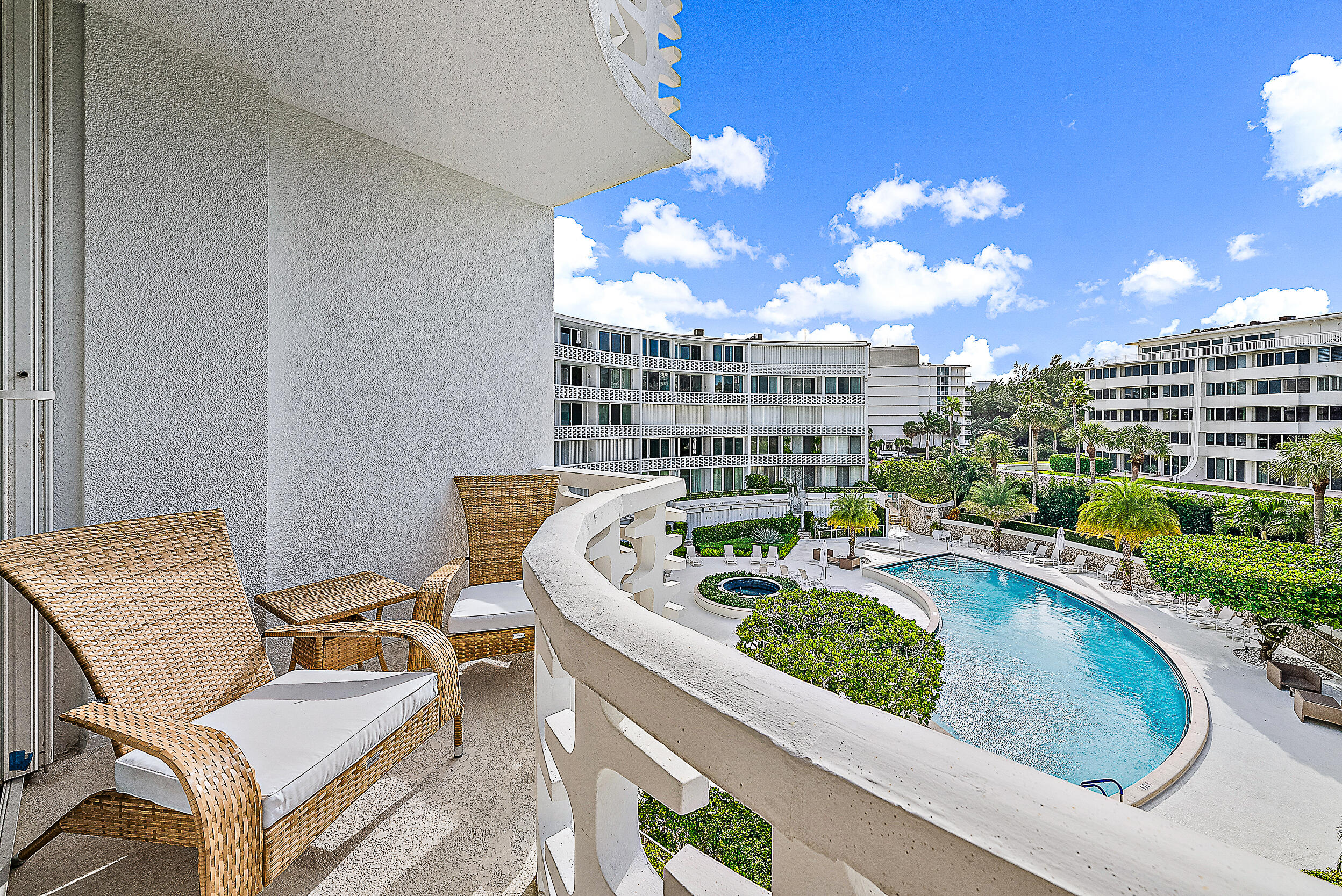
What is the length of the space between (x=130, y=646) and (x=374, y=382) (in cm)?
219

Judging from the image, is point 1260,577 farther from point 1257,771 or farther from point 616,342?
point 616,342

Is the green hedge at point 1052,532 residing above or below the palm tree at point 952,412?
below

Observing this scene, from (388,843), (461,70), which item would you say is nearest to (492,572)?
(388,843)

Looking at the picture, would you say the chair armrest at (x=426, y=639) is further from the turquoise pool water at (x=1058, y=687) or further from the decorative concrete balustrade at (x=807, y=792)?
the turquoise pool water at (x=1058, y=687)

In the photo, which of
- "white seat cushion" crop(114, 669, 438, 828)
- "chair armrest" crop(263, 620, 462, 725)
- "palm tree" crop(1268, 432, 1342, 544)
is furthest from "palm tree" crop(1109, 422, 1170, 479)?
"white seat cushion" crop(114, 669, 438, 828)

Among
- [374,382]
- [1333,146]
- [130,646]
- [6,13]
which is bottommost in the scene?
[130,646]

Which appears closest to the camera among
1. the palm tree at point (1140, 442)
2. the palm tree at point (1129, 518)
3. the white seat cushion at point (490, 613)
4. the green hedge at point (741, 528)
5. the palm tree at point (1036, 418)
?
the white seat cushion at point (490, 613)

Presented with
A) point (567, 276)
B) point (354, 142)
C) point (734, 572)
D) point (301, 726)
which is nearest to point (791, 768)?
point (301, 726)

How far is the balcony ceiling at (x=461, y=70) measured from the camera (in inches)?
108

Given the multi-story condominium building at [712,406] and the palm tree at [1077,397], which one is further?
the palm tree at [1077,397]

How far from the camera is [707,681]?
70 centimetres

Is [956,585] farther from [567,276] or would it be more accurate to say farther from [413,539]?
[567,276]

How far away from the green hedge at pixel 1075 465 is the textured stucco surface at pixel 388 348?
4393 centimetres

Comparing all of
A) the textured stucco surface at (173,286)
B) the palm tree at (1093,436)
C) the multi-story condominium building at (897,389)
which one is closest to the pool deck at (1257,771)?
the textured stucco surface at (173,286)
